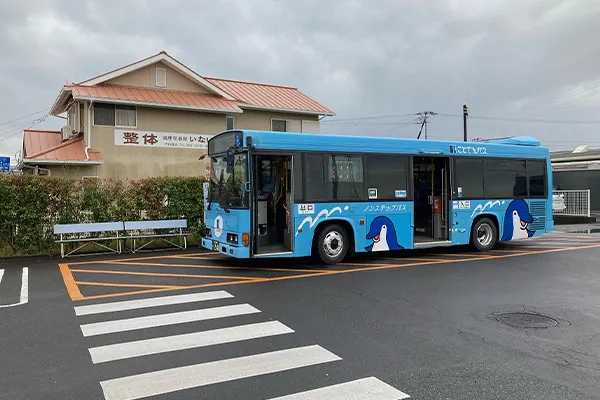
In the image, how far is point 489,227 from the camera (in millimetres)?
13469

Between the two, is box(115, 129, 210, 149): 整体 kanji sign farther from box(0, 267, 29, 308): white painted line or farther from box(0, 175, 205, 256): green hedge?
box(0, 267, 29, 308): white painted line

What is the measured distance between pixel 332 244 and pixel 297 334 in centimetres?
522

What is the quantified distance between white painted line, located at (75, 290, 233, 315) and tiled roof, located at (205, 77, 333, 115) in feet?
55.8

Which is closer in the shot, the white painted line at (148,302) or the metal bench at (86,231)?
the white painted line at (148,302)

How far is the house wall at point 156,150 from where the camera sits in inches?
814

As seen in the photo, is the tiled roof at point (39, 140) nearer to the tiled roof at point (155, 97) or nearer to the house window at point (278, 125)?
the tiled roof at point (155, 97)

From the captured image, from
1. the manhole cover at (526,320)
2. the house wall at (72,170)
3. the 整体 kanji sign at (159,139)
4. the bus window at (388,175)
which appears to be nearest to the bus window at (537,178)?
the bus window at (388,175)

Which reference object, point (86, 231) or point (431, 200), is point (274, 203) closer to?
point (431, 200)

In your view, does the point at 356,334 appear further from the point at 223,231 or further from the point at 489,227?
the point at 489,227

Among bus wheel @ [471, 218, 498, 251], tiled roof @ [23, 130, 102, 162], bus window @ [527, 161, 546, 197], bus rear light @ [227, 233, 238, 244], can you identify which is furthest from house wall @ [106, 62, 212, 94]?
bus window @ [527, 161, 546, 197]

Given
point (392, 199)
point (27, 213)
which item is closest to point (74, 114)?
point (27, 213)

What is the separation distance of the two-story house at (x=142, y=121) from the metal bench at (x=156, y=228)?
7381 mm

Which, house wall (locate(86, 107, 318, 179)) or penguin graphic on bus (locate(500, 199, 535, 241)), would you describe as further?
house wall (locate(86, 107, 318, 179))

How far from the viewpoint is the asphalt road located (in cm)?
433
